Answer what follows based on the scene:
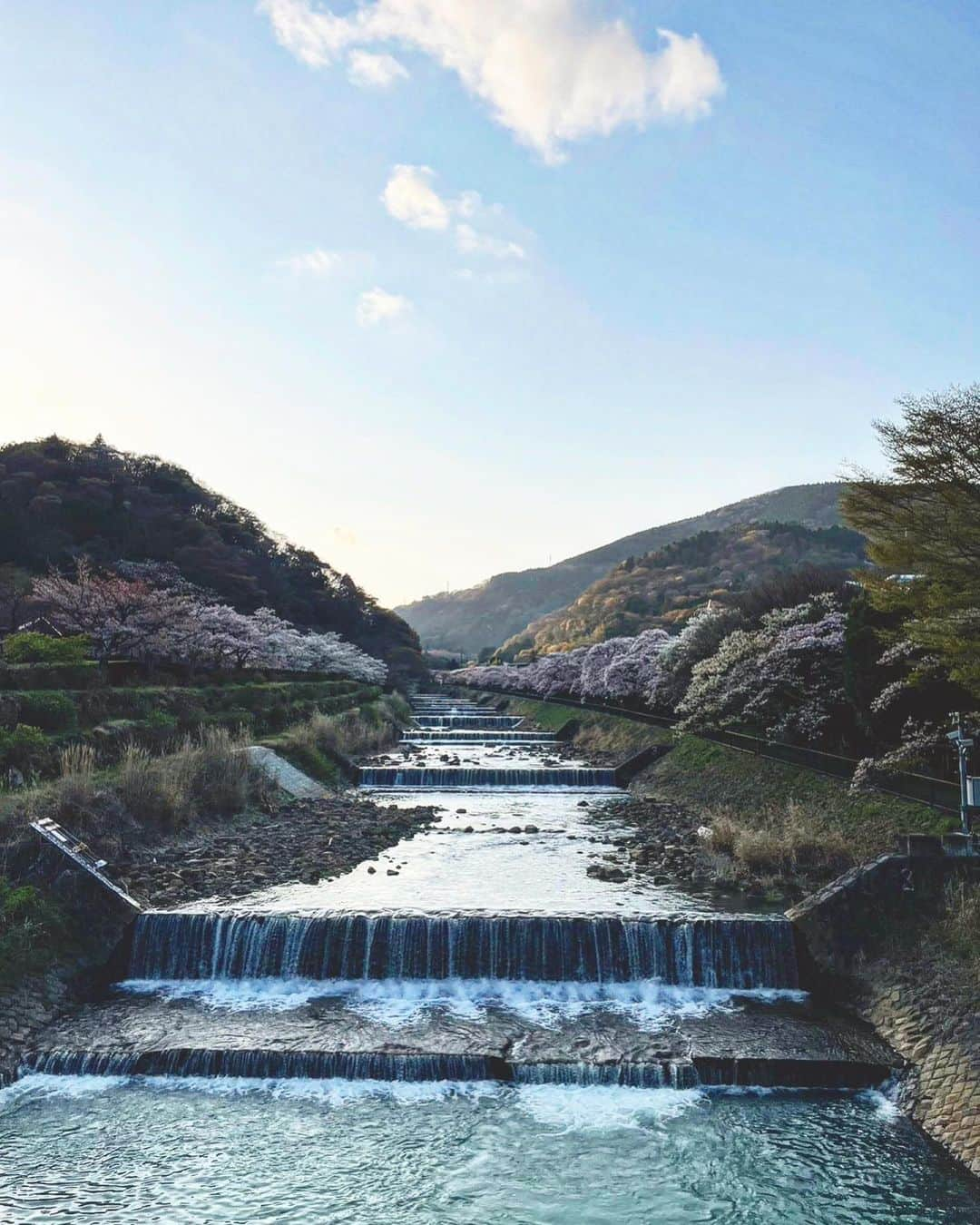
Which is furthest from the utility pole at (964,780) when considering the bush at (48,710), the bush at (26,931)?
the bush at (48,710)

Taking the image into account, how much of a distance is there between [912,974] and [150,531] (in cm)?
7790

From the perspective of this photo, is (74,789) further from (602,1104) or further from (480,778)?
(480,778)

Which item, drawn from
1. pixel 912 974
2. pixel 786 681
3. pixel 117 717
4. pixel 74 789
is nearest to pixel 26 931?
pixel 74 789

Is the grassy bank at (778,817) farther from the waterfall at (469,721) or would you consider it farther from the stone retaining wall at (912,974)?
the waterfall at (469,721)

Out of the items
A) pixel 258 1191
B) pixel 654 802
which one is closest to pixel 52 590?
pixel 654 802

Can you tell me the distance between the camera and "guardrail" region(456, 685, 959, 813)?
683 inches

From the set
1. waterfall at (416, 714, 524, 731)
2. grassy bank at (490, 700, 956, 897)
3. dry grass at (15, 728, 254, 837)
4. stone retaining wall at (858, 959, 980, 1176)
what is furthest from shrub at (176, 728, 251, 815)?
waterfall at (416, 714, 524, 731)

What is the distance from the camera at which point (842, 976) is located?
14.0m

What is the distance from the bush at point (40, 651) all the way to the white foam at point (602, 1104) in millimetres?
24820

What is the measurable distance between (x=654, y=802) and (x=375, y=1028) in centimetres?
1894

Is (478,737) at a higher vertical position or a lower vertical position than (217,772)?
lower

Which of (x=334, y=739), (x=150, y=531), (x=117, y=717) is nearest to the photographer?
(x=117, y=717)

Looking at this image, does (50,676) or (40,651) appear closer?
(50,676)

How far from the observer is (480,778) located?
35.1 meters
